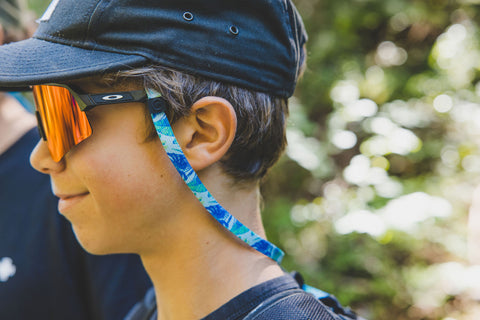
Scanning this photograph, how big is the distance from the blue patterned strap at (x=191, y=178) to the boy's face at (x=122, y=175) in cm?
7

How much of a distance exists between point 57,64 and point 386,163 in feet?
7.94

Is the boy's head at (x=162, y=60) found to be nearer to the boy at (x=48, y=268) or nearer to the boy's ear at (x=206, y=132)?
the boy's ear at (x=206, y=132)

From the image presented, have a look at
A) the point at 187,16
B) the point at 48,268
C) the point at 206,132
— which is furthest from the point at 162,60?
the point at 48,268

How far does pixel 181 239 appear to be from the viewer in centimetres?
158

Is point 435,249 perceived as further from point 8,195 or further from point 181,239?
point 8,195

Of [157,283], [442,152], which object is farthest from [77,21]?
[442,152]

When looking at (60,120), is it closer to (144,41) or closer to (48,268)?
(144,41)

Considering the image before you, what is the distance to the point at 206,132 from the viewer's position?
60.7 inches

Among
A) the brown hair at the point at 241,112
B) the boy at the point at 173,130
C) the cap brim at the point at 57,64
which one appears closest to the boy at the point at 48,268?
the boy at the point at 173,130

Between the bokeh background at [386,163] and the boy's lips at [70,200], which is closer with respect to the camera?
the boy's lips at [70,200]

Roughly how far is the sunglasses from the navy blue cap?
0.34 ft

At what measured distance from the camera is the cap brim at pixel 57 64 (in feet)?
4.32

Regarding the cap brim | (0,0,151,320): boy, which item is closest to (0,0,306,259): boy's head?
the cap brim

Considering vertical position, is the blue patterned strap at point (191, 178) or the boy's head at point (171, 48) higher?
the boy's head at point (171, 48)
